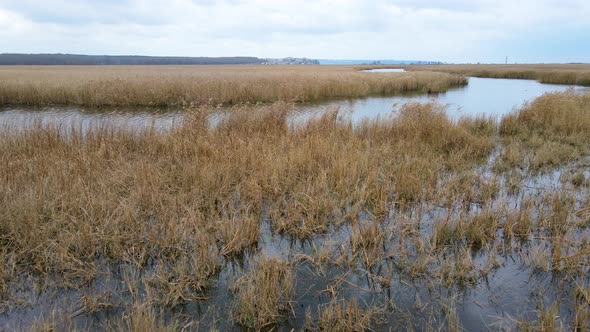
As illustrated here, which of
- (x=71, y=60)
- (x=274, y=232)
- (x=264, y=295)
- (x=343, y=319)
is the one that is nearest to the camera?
(x=343, y=319)

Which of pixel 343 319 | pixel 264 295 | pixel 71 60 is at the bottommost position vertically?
pixel 343 319

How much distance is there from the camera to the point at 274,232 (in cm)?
423

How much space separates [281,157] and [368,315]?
3692 millimetres

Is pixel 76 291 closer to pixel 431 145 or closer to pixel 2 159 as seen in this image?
pixel 2 159

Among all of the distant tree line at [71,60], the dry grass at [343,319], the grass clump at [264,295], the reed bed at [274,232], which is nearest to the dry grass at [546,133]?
the reed bed at [274,232]

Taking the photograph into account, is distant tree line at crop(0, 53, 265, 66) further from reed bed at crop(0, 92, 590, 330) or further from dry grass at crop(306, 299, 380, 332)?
dry grass at crop(306, 299, 380, 332)

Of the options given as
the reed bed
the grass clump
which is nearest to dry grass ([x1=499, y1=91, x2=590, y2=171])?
the reed bed

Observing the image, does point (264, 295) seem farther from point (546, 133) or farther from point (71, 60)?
point (71, 60)

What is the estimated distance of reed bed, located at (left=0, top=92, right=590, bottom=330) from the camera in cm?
292

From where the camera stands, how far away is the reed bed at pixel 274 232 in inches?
115

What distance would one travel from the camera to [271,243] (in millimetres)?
4023

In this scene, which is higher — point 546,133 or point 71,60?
point 71,60

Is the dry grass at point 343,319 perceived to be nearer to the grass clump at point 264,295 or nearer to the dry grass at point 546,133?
the grass clump at point 264,295

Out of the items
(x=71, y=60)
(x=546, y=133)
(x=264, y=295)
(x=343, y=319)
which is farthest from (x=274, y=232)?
(x=71, y=60)
